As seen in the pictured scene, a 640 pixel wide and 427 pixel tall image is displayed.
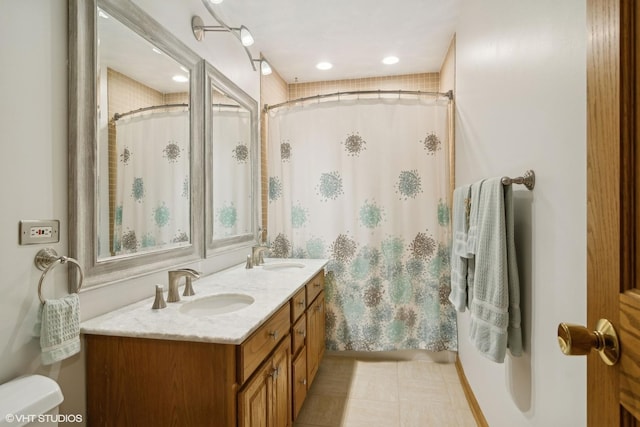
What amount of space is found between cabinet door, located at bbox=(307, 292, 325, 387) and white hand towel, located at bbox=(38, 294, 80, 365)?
123 cm

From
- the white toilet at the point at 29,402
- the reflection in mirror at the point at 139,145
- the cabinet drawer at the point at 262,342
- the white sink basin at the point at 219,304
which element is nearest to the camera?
the white toilet at the point at 29,402

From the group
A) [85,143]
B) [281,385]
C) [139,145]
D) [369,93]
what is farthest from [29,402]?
[369,93]

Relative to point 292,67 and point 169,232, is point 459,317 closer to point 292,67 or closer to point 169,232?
point 169,232

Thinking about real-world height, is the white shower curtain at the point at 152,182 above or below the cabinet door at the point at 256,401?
above

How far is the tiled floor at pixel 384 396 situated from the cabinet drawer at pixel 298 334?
1.59 feet

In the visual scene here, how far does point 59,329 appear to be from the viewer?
3.22 ft

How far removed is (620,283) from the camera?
466 millimetres

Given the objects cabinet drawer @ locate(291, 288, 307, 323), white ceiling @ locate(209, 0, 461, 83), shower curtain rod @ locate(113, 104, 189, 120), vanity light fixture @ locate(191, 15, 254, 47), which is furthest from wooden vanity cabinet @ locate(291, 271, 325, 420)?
white ceiling @ locate(209, 0, 461, 83)

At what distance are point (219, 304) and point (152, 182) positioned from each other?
26.7 inches

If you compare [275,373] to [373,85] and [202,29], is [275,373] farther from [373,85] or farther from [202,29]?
[373,85]

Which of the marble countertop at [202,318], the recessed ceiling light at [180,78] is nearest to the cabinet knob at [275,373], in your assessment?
the marble countertop at [202,318]

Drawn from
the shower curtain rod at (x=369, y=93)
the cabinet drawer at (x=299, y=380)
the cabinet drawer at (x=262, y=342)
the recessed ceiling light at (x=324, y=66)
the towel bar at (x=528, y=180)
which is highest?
the recessed ceiling light at (x=324, y=66)

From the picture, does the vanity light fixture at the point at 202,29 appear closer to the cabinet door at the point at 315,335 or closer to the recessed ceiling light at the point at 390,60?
the recessed ceiling light at the point at 390,60

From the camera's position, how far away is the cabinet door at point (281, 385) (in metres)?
1.38
